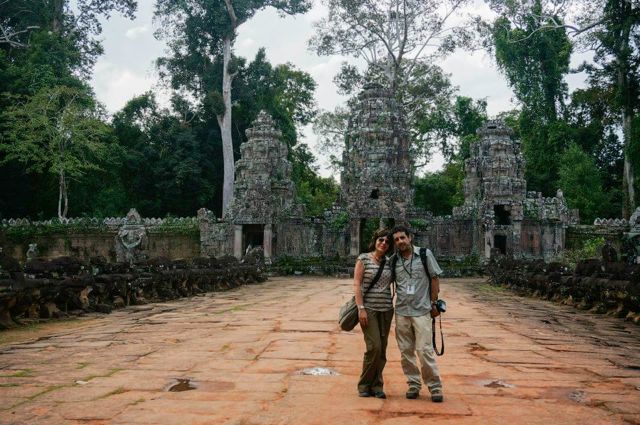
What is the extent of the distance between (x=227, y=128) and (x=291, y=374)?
1301 inches

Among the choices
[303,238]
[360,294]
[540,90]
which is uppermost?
[540,90]

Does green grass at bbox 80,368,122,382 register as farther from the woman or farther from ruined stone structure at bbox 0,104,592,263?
ruined stone structure at bbox 0,104,592,263

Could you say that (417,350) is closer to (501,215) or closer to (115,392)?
(115,392)

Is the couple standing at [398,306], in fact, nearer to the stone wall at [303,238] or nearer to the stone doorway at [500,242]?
the stone wall at [303,238]

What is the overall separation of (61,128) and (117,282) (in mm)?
23895

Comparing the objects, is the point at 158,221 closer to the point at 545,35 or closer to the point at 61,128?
the point at 61,128

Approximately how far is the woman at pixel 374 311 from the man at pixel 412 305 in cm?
10

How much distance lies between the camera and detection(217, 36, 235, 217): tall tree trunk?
3662 centimetres

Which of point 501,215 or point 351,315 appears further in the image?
point 501,215

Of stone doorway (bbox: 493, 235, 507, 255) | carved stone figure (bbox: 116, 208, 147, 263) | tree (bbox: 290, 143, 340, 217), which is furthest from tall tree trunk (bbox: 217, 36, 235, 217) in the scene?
stone doorway (bbox: 493, 235, 507, 255)

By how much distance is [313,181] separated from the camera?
157 ft

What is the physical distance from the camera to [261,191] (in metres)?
26.7

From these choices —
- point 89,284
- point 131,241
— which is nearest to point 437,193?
point 131,241

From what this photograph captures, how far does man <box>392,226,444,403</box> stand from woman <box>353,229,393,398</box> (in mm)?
97
